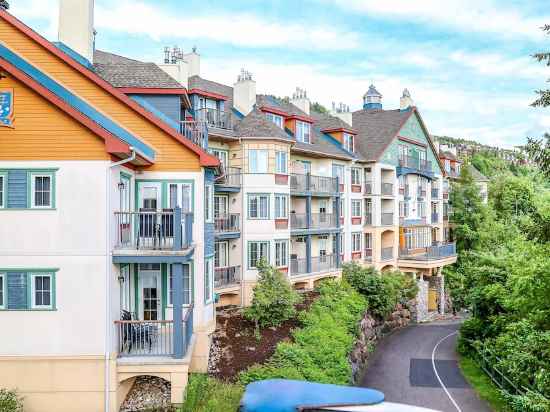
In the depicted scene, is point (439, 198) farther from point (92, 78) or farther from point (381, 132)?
point (92, 78)

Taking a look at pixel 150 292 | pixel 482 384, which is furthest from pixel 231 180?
pixel 482 384

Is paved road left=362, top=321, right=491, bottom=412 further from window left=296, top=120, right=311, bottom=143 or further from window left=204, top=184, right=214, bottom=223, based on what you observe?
window left=296, top=120, right=311, bottom=143

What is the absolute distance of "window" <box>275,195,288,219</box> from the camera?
2967 centimetres

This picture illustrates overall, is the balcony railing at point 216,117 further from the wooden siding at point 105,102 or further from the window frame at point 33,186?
the window frame at point 33,186

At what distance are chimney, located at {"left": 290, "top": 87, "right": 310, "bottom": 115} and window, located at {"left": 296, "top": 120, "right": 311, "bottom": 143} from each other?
2603mm

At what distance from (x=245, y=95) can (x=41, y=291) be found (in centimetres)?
2038

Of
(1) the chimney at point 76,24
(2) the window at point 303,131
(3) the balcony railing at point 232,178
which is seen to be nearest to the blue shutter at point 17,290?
(1) the chimney at point 76,24

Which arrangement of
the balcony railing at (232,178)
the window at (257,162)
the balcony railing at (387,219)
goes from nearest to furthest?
the balcony railing at (232,178) < the window at (257,162) < the balcony railing at (387,219)

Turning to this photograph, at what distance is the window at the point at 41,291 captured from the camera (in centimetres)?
1502

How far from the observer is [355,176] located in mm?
40031

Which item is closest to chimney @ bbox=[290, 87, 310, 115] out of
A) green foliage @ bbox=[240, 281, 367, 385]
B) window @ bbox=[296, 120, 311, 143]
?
window @ bbox=[296, 120, 311, 143]

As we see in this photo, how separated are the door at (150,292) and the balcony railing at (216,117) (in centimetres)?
1122

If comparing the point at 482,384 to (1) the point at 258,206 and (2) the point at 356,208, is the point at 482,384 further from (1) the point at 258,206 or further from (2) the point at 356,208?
(2) the point at 356,208

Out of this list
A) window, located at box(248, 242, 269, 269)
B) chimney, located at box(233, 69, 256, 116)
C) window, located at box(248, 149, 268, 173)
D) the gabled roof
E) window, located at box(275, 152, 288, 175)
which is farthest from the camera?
chimney, located at box(233, 69, 256, 116)
